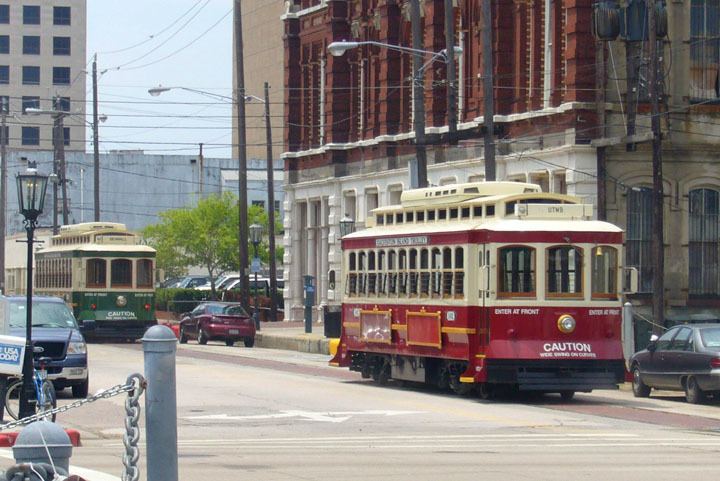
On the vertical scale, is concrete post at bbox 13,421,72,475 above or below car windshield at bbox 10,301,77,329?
below

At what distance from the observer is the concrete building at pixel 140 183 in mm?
114000

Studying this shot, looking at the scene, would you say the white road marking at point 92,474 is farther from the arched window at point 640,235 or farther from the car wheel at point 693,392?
the arched window at point 640,235

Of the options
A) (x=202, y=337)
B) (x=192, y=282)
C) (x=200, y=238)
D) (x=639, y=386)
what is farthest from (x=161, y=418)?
(x=192, y=282)

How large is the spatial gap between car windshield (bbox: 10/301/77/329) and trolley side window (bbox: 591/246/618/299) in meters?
8.87

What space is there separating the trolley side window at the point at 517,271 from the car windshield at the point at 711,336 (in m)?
3.04

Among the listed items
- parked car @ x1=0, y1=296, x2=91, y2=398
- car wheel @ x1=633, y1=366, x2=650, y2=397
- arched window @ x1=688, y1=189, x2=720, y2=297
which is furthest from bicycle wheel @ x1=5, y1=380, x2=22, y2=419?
arched window @ x1=688, y1=189, x2=720, y2=297

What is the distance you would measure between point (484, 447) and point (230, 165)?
332 feet

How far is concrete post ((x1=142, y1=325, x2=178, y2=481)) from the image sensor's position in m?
10.7

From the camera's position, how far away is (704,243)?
41312 mm

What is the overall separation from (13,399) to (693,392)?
11.2 metres

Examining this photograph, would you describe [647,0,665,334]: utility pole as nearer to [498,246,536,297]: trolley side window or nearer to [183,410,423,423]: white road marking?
[498,246,536,297]: trolley side window

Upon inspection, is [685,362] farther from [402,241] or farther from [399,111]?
[399,111]

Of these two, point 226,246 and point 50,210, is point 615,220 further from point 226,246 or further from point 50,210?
point 50,210

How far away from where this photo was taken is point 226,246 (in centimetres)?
8425
